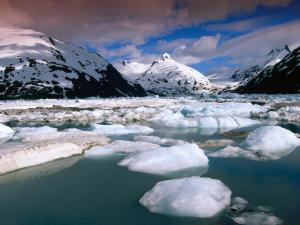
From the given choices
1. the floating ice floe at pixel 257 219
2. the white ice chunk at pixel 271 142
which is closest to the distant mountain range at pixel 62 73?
the white ice chunk at pixel 271 142

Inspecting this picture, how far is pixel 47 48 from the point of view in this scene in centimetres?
16838

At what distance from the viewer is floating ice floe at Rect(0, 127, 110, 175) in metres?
18.9

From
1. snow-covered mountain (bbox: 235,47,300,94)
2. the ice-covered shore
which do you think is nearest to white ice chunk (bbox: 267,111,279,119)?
the ice-covered shore

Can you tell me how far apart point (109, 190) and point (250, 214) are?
591cm

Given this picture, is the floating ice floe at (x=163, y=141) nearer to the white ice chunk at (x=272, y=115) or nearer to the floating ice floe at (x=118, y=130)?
the floating ice floe at (x=118, y=130)

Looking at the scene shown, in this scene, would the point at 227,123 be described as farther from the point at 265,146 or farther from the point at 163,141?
the point at 265,146

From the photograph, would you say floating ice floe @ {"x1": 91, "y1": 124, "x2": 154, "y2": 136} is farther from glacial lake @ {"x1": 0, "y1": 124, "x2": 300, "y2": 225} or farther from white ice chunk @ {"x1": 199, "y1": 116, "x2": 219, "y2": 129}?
glacial lake @ {"x1": 0, "y1": 124, "x2": 300, "y2": 225}

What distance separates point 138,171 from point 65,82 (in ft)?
412

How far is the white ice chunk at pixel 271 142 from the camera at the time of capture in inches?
896

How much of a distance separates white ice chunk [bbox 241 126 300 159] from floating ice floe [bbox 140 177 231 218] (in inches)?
372

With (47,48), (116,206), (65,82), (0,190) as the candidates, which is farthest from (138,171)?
(47,48)

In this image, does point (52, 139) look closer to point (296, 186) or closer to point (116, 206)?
point (116, 206)

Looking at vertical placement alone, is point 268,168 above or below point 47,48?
below

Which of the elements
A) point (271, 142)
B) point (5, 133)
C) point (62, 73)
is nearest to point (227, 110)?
point (271, 142)
